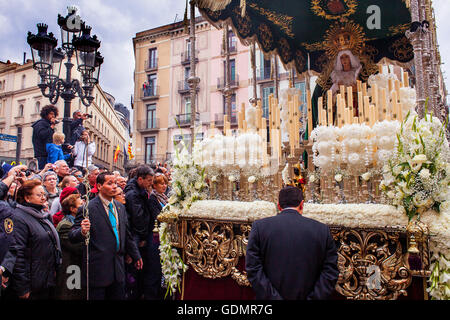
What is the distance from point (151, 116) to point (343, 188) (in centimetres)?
2660

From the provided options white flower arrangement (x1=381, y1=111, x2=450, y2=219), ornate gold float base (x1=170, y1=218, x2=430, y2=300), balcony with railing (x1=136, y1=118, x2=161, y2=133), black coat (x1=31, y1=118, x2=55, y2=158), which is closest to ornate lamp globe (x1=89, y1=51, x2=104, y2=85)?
black coat (x1=31, y1=118, x2=55, y2=158)

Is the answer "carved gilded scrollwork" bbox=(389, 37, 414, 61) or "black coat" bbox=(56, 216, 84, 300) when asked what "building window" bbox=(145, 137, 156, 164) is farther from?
"black coat" bbox=(56, 216, 84, 300)

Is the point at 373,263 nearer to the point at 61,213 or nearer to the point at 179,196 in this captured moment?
the point at 179,196

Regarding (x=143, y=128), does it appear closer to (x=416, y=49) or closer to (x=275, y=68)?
(x=275, y=68)

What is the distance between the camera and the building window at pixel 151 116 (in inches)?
1129

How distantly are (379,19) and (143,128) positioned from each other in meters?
24.0

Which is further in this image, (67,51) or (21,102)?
(21,102)

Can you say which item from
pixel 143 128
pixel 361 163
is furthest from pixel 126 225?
pixel 143 128

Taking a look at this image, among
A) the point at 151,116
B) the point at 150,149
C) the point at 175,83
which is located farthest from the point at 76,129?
the point at 151,116

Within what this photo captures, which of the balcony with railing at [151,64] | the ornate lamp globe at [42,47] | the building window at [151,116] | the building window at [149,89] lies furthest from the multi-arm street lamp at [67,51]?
the balcony with railing at [151,64]

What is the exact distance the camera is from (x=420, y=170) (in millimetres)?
3045

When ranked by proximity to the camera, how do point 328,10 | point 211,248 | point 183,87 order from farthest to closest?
point 183,87, point 328,10, point 211,248
